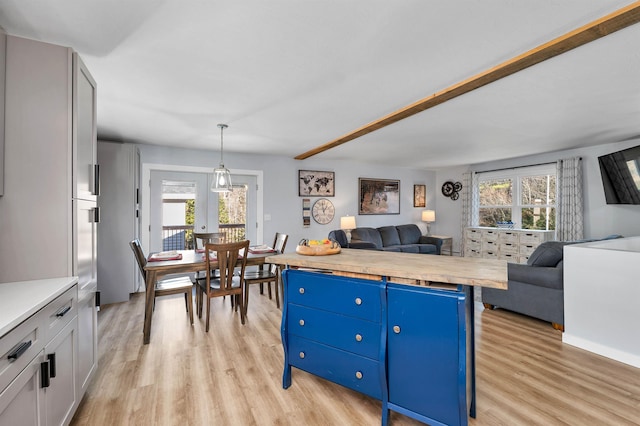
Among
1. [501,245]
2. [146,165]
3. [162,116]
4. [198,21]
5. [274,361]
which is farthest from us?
[501,245]

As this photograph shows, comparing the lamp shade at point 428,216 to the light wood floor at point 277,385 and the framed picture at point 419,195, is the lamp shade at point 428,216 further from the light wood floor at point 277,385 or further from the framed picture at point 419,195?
the light wood floor at point 277,385

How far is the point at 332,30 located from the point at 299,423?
2.34 meters

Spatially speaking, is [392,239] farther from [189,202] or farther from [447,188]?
[189,202]

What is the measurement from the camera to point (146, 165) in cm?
462

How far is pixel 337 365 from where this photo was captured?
6.15 feet

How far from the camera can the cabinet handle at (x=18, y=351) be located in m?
1.09

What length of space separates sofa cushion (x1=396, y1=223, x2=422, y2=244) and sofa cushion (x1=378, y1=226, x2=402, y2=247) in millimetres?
155

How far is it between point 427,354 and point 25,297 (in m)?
1.96

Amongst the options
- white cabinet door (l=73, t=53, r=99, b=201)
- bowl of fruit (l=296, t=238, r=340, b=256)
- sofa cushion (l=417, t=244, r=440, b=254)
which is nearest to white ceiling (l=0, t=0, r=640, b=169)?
white cabinet door (l=73, t=53, r=99, b=201)

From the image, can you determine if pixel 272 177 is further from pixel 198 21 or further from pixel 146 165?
pixel 198 21

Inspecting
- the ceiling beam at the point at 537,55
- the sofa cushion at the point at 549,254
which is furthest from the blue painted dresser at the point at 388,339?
the sofa cushion at the point at 549,254

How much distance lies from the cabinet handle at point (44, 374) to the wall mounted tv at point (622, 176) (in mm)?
6114

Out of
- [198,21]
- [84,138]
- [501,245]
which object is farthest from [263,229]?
[501,245]

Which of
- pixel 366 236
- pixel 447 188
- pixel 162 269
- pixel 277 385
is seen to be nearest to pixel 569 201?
pixel 447 188
